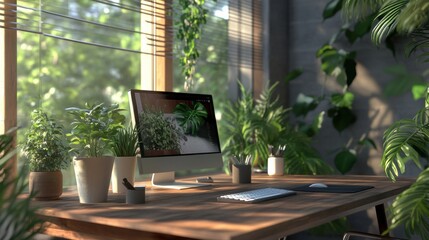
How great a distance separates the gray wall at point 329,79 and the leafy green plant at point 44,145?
2409mm

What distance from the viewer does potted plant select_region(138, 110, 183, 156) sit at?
237 cm

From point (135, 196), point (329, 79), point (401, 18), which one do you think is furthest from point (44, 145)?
point (329, 79)

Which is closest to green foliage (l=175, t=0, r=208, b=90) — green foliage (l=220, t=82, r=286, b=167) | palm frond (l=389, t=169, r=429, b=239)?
green foliage (l=220, t=82, r=286, b=167)

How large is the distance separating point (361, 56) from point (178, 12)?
1.51 metres

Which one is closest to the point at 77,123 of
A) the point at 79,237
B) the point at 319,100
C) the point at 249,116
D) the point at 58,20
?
the point at 79,237

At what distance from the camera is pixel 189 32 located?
339 cm

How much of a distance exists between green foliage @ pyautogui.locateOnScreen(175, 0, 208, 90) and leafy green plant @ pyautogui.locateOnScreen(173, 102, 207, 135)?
2.24 ft

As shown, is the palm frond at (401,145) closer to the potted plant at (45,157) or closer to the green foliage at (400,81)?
the green foliage at (400,81)

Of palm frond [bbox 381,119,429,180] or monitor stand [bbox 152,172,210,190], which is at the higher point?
palm frond [bbox 381,119,429,180]

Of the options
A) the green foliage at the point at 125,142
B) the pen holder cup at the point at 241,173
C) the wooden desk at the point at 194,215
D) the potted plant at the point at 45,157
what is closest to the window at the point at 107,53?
the potted plant at the point at 45,157

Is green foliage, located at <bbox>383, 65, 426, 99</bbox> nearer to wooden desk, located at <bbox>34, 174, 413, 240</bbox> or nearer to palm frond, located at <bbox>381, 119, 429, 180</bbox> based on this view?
palm frond, located at <bbox>381, 119, 429, 180</bbox>

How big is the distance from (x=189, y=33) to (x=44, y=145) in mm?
1472

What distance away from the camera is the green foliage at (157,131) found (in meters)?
2.37

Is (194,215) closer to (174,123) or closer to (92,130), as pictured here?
(92,130)
